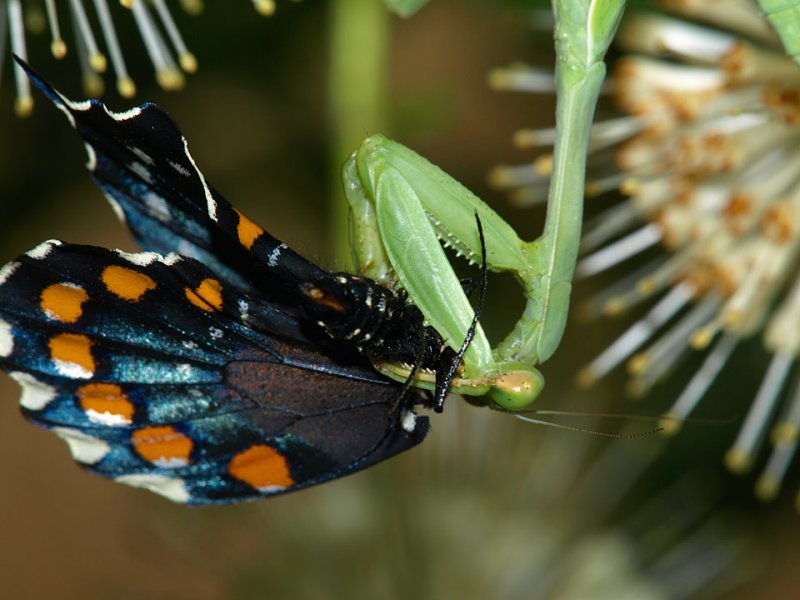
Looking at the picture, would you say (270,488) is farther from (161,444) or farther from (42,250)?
(42,250)

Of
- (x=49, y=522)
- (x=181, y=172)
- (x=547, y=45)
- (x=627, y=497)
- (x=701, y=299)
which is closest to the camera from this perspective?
(x=181, y=172)

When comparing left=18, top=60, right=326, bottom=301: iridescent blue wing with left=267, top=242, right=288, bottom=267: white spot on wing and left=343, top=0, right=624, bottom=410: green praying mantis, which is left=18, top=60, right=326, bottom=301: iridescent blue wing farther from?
left=343, top=0, right=624, bottom=410: green praying mantis

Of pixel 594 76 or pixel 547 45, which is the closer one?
pixel 594 76

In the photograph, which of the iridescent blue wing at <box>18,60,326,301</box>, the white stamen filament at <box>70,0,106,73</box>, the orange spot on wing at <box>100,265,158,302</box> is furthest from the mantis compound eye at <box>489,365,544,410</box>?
the white stamen filament at <box>70,0,106,73</box>

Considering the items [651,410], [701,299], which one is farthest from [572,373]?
[701,299]

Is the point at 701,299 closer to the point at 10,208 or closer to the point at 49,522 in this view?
the point at 10,208

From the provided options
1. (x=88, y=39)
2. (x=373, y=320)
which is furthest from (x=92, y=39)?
(x=373, y=320)

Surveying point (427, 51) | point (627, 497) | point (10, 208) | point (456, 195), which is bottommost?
point (627, 497)
